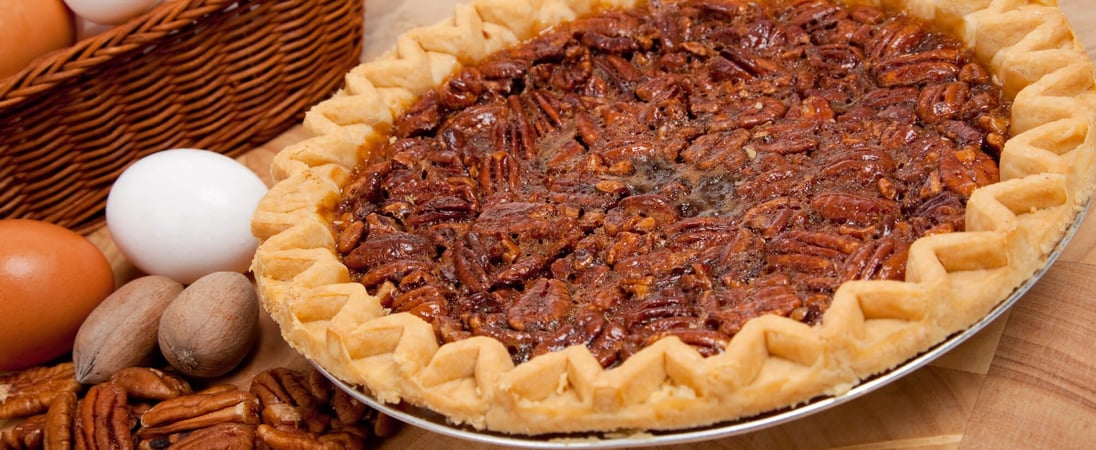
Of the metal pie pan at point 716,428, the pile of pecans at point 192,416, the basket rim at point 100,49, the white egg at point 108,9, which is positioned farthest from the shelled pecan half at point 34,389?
the metal pie pan at point 716,428

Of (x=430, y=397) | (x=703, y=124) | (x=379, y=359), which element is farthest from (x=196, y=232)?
(x=703, y=124)

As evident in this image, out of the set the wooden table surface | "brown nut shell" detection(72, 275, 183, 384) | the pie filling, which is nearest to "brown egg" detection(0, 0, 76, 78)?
"brown nut shell" detection(72, 275, 183, 384)

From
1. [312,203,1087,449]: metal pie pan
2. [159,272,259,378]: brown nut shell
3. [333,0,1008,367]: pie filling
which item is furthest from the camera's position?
[159,272,259,378]: brown nut shell

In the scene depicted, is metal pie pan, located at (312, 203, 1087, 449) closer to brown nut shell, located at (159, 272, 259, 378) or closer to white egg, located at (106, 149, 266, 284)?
brown nut shell, located at (159, 272, 259, 378)

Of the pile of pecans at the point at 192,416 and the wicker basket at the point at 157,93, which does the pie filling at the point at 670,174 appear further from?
the wicker basket at the point at 157,93

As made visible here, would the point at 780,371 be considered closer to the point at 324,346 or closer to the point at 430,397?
the point at 430,397

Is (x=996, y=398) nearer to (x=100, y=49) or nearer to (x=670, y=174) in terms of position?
(x=670, y=174)
